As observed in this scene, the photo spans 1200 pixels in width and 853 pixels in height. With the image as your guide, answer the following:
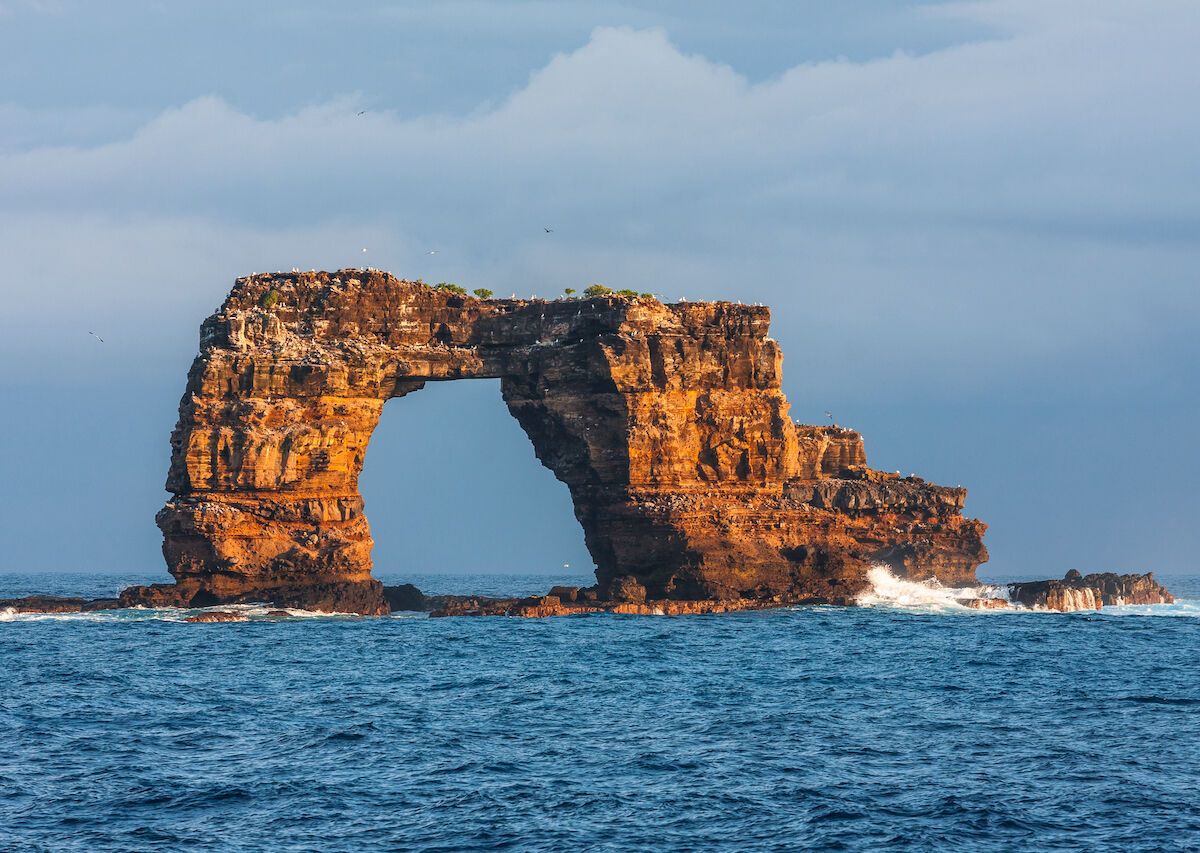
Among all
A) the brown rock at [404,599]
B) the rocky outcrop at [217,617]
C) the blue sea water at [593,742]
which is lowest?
the blue sea water at [593,742]

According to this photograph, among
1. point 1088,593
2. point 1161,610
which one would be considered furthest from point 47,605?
point 1161,610

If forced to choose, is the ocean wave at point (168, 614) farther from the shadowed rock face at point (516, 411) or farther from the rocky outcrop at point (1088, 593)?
the rocky outcrop at point (1088, 593)

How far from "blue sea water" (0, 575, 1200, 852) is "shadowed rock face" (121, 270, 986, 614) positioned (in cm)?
959

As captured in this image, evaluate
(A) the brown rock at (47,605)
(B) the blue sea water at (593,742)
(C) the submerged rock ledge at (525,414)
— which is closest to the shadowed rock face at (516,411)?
(C) the submerged rock ledge at (525,414)

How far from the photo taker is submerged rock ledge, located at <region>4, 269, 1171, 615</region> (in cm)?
7150

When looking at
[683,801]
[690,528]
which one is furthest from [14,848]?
[690,528]

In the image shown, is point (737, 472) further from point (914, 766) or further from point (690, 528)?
point (914, 766)

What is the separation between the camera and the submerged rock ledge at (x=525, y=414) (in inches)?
2815

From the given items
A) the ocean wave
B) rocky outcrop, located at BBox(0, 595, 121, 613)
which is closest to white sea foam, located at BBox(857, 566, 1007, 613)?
the ocean wave

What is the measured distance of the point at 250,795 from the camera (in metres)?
31.0

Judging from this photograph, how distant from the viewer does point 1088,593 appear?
9175 centimetres

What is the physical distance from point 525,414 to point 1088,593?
36812 millimetres

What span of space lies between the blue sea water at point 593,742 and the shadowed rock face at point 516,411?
959cm

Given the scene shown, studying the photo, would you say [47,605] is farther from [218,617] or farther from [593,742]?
[593,742]
